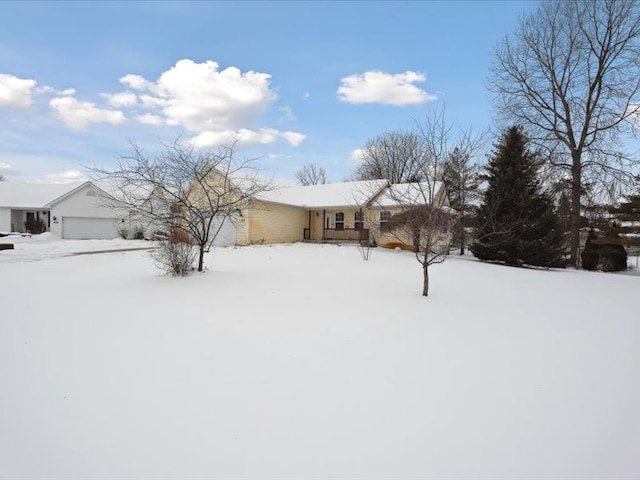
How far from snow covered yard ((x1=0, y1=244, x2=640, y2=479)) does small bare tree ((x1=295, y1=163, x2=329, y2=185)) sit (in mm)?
42947

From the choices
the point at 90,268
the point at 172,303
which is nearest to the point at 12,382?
the point at 172,303

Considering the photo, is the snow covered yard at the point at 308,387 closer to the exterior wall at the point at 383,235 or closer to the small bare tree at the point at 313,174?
the exterior wall at the point at 383,235

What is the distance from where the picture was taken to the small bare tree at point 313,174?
1959 inches

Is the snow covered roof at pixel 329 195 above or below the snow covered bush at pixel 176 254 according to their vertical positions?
above

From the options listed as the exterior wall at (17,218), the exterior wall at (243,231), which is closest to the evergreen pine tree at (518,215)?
the exterior wall at (243,231)

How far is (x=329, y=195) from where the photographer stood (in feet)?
89.2

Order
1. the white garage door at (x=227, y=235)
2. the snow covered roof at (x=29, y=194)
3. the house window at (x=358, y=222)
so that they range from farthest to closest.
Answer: the snow covered roof at (x=29, y=194) < the house window at (x=358, y=222) < the white garage door at (x=227, y=235)

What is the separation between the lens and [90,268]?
11484 mm

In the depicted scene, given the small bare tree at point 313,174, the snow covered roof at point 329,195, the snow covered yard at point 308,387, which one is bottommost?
the snow covered yard at point 308,387

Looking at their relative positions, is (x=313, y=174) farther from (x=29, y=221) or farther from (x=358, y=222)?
(x=29, y=221)

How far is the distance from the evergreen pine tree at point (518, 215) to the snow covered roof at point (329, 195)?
8.01 metres

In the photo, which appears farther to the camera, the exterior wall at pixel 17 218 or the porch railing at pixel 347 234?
the exterior wall at pixel 17 218

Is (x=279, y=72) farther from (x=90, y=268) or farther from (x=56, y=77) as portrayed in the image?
(x=90, y=268)

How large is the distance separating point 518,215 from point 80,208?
31.9 m
